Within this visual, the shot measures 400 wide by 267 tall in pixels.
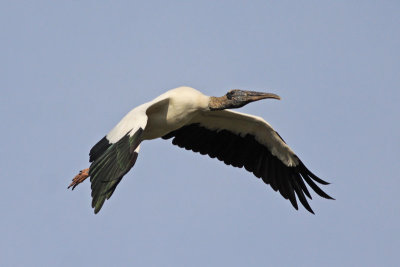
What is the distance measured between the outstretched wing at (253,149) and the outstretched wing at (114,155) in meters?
2.19

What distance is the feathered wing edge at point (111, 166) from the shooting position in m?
10.1

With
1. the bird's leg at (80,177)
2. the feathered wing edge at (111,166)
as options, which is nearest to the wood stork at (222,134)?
the bird's leg at (80,177)

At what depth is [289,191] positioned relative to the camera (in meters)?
13.6

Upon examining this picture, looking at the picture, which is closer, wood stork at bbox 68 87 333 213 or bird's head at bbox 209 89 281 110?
wood stork at bbox 68 87 333 213

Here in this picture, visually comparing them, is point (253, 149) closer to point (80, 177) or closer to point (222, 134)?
point (222, 134)

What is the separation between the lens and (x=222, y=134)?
13.6 meters

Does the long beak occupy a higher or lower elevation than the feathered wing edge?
higher

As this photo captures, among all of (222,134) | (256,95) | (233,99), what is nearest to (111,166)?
(233,99)

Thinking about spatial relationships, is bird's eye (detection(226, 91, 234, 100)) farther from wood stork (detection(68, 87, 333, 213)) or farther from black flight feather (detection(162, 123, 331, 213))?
black flight feather (detection(162, 123, 331, 213))

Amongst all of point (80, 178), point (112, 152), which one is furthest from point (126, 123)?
point (80, 178)

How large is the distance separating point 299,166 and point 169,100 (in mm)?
2687

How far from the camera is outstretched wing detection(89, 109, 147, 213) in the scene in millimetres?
10180

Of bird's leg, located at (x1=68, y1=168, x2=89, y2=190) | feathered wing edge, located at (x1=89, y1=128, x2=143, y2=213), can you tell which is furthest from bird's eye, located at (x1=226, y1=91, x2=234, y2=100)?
bird's leg, located at (x1=68, y1=168, x2=89, y2=190)

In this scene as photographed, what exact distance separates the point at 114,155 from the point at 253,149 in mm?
3630
